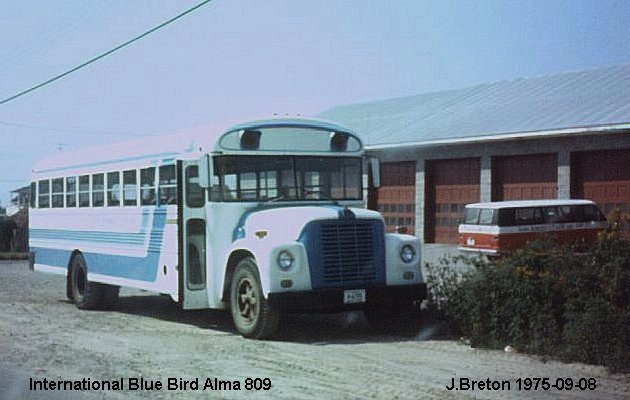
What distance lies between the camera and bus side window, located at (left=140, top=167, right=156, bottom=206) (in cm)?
1320

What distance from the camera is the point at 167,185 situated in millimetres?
12695

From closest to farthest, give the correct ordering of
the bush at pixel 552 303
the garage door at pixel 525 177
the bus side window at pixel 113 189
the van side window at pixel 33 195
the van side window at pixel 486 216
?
the bush at pixel 552 303 < the bus side window at pixel 113 189 < the van side window at pixel 33 195 < the van side window at pixel 486 216 < the garage door at pixel 525 177

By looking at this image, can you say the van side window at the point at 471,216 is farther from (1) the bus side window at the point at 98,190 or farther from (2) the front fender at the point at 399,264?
(2) the front fender at the point at 399,264

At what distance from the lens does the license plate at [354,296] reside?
10891mm

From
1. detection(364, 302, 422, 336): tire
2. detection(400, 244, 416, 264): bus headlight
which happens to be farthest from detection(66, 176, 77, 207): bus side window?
detection(400, 244, 416, 264): bus headlight

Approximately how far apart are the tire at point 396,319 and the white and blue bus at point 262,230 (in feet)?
0.09

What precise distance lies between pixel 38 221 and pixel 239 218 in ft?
24.7

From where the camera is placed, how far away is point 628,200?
78.2ft

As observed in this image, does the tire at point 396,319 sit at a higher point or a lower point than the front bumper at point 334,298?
lower

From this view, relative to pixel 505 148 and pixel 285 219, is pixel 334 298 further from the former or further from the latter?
pixel 505 148

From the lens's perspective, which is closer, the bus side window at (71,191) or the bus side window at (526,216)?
the bus side window at (71,191)

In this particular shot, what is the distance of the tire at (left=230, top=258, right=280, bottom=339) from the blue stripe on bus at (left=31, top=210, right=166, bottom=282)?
1938mm

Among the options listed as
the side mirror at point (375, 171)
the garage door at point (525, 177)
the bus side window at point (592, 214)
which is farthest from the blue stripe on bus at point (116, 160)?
the garage door at point (525, 177)

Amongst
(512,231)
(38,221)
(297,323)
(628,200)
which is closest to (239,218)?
(297,323)
